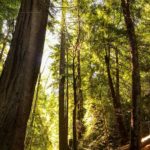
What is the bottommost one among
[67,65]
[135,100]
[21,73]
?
[21,73]

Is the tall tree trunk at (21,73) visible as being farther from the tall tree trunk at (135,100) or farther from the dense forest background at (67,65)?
the tall tree trunk at (135,100)

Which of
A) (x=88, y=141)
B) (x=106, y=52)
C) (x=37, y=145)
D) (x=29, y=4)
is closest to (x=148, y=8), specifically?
(x=106, y=52)

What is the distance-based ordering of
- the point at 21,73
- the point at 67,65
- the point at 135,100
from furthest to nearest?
the point at 67,65, the point at 135,100, the point at 21,73

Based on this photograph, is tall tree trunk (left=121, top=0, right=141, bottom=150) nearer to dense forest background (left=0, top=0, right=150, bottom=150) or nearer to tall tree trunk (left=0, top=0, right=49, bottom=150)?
dense forest background (left=0, top=0, right=150, bottom=150)

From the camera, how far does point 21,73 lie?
3.76 meters

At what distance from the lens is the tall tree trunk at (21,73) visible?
343 centimetres

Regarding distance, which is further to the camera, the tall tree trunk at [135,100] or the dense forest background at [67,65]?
the tall tree trunk at [135,100]

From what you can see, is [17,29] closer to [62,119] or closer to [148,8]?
[62,119]

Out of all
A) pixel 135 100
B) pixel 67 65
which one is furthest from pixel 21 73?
pixel 67 65

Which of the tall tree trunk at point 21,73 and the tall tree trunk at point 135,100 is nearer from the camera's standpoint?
the tall tree trunk at point 21,73

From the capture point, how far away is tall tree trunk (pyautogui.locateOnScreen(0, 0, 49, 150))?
3.43m

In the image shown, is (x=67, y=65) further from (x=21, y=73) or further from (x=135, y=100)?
(x=21, y=73)

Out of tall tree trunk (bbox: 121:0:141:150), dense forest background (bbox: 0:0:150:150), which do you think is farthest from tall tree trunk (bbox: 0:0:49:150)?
tall tree trunk (bbox: 121:0:141:150)

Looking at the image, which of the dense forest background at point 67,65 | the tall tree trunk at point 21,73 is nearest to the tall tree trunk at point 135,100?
the dense forest background at point 67,65
